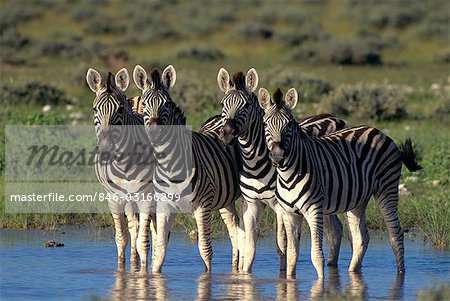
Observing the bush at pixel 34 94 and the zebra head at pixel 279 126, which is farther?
the bush at pixel 34 94

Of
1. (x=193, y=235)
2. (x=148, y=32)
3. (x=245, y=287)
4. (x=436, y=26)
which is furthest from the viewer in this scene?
(x=436, y=26)

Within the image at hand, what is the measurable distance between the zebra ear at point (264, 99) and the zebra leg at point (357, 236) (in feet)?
5.30

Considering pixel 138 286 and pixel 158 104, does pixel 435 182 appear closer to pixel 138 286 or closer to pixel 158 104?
pixel 158 104

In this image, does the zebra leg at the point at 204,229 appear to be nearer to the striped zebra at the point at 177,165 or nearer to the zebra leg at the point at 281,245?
the striped zebra at the point at 177,165

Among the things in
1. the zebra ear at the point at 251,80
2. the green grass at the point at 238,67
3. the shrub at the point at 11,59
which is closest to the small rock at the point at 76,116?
the green grass at the point at 238,67

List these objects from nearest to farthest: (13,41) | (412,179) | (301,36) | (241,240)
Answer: (241,240)
(412,179)
(13,41)
(301,36)

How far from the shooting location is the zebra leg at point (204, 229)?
9633 millimetres

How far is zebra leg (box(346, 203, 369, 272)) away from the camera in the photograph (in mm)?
10273

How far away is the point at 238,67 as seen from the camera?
28031mm

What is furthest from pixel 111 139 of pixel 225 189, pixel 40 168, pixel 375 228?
pixel 40 168

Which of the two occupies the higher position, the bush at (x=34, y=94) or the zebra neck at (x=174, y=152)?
the bush at (x=34, y=94)

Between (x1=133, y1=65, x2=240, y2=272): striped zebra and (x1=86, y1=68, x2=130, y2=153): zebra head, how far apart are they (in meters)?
0.23

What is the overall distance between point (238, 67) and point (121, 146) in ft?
60.4

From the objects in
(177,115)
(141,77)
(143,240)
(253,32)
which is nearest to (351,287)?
(143,240)
